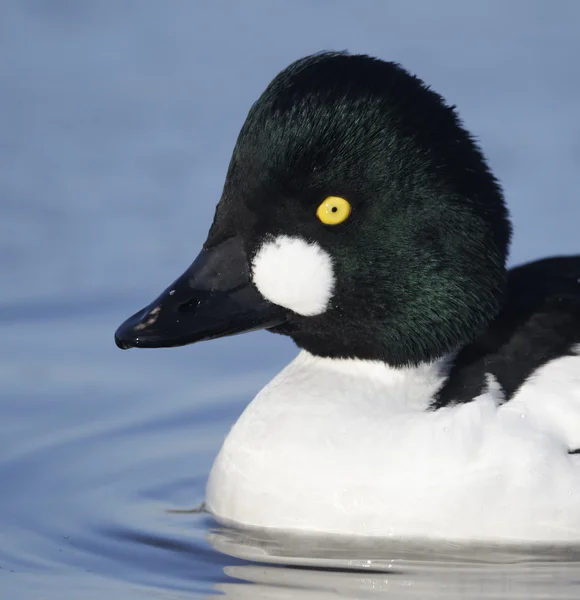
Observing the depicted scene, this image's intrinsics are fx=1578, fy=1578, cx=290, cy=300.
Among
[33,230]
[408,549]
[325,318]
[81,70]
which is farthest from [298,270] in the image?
[81,70]

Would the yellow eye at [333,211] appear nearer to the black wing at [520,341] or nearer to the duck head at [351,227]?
the duck head at [351,227]

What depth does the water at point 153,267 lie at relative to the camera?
192 inches

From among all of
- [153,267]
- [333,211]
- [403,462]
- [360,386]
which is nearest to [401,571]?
[403,462]

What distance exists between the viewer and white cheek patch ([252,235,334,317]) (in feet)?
16.3

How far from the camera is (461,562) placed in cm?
482

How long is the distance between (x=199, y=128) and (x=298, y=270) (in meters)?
3.73

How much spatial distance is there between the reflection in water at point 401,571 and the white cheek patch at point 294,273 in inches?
29.9

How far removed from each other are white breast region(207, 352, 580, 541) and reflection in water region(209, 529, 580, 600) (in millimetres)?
50

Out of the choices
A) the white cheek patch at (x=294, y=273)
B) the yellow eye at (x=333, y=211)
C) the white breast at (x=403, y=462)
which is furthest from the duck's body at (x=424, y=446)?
the yellow eye at (x=333, y=211)

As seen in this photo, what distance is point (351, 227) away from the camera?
195 inches

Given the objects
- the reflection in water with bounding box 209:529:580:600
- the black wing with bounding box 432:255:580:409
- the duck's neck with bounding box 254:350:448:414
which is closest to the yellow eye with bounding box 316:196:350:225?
the duck's neck with bounding box 254:350:448:414

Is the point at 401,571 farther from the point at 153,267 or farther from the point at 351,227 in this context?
the point at 153,267

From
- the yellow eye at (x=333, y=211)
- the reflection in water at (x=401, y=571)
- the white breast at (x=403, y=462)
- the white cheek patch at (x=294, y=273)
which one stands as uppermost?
the yellow eye at (x=333, y=211)

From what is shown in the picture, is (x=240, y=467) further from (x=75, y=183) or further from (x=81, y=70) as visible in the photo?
(x=81, y=70)
